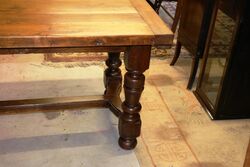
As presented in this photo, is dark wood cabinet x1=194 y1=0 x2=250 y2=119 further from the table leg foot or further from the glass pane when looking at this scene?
the table leg foot

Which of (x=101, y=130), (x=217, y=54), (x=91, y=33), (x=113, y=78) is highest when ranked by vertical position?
(x=91, y=33)

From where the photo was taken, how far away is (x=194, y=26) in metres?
2.30

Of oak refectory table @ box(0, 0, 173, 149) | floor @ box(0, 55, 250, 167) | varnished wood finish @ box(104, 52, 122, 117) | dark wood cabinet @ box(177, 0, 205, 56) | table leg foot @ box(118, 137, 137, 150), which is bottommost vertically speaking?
floor @ box(0, 55, 250, 167)

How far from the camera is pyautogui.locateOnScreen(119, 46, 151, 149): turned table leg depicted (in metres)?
1.51

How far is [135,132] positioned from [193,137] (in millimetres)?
375

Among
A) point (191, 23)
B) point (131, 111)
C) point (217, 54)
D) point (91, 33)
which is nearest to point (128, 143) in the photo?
point (131, 111)

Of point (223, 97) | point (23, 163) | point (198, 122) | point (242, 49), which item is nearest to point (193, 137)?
point (198, 122)

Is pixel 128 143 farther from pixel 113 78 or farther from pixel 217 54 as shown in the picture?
pixel 217 54

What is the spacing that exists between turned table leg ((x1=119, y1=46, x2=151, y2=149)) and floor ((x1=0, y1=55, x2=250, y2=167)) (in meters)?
0.08

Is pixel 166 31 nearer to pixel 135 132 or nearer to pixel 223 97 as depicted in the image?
pixel 135 132

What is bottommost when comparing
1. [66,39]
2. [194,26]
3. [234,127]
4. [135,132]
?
[234,127]

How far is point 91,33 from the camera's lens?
139cm

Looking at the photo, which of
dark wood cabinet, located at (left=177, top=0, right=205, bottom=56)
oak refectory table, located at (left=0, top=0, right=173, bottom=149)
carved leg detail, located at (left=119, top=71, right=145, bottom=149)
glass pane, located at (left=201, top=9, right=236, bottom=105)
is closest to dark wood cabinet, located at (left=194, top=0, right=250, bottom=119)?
glass pane, located at (left=201, top=9, right=236, bottom=105)

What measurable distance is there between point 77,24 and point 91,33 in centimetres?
10
